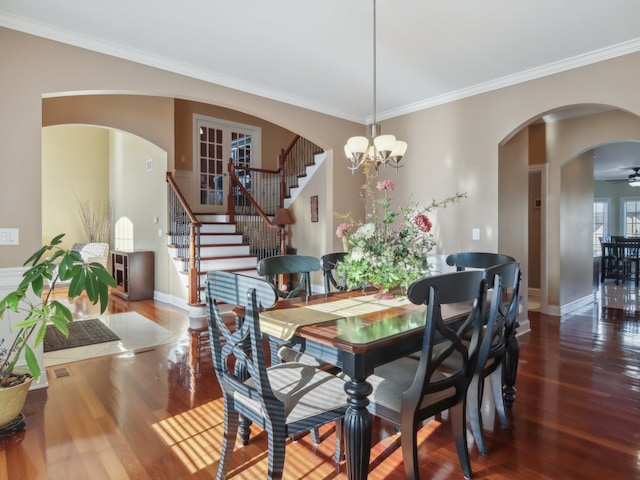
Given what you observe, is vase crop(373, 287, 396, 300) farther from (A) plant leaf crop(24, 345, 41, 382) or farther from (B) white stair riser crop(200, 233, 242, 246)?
(B) white stair riser crop(200, 233, 242, 246)

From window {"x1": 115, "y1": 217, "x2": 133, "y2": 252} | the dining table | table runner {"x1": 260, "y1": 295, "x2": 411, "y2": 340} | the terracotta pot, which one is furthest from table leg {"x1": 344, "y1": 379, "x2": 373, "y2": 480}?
window {"x1": 115, "y1": 217, "x2": 133, "y2": 252}

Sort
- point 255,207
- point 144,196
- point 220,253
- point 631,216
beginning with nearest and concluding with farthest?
point 220,253, point 255,207, point 144,196, point 631,216

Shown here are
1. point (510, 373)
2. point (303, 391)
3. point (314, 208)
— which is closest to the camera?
point (303, 391)

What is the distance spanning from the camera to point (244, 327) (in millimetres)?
1546

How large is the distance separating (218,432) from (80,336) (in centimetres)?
283

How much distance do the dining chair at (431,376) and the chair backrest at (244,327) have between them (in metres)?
0.56

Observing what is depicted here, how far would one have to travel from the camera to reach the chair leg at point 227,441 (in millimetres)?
1796

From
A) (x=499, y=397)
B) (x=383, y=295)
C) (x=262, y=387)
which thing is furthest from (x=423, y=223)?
(x=262, y=387)

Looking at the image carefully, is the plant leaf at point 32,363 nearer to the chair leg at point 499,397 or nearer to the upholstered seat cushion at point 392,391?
the upholstered seat cushion at point 392,391

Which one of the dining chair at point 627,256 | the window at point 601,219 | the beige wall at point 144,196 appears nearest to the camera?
the beige wall at point 144,196

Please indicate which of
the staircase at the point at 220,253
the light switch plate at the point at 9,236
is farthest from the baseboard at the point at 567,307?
the light switch plate at the point at 9,236

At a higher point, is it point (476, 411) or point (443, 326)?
point (443, 326)

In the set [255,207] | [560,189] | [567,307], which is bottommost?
[567,307]

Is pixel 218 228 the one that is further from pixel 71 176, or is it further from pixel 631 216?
pixel 631 216
